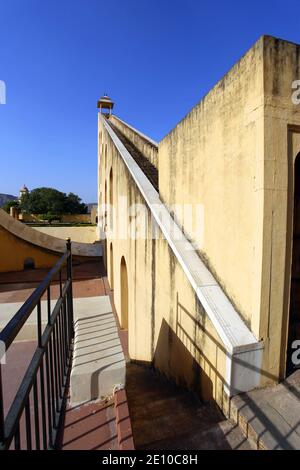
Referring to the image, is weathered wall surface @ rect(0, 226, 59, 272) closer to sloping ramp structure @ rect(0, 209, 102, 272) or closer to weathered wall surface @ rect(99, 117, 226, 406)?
sloping ramp structure @ rect(0, 209, 102, 272)

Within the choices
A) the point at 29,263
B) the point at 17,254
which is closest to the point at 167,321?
the point at 17,254

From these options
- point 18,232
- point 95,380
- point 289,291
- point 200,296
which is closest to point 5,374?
point 95,380

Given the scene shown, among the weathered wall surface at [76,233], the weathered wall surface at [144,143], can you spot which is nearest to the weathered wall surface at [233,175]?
the weathered wall surface at [144,143]

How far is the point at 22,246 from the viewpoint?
1127 centimetres

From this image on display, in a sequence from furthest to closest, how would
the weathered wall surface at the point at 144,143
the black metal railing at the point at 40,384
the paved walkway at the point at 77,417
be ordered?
the weathered wall surface at the point at 144,143
the paved walkway at the point at 77,417
the black metal railing at the point at 40,384

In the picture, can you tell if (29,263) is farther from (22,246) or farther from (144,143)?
(144,143)

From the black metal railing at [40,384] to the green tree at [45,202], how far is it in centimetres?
4426

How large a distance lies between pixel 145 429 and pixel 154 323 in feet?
6.40

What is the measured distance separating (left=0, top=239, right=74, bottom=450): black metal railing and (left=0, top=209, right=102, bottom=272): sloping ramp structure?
374 inches

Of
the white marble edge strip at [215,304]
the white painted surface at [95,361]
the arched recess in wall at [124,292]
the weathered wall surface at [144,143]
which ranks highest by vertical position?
the weathered wall surface at [144,143]

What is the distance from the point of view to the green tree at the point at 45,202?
44.4 meters

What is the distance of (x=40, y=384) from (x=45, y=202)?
47.2 m

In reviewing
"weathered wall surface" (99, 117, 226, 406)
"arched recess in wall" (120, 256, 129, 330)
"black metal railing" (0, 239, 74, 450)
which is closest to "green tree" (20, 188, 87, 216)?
"arched recess in wall" (120, 256, 129, 330)

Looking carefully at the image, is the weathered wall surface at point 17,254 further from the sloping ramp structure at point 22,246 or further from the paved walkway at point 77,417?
the paved walkway at point 77,417
